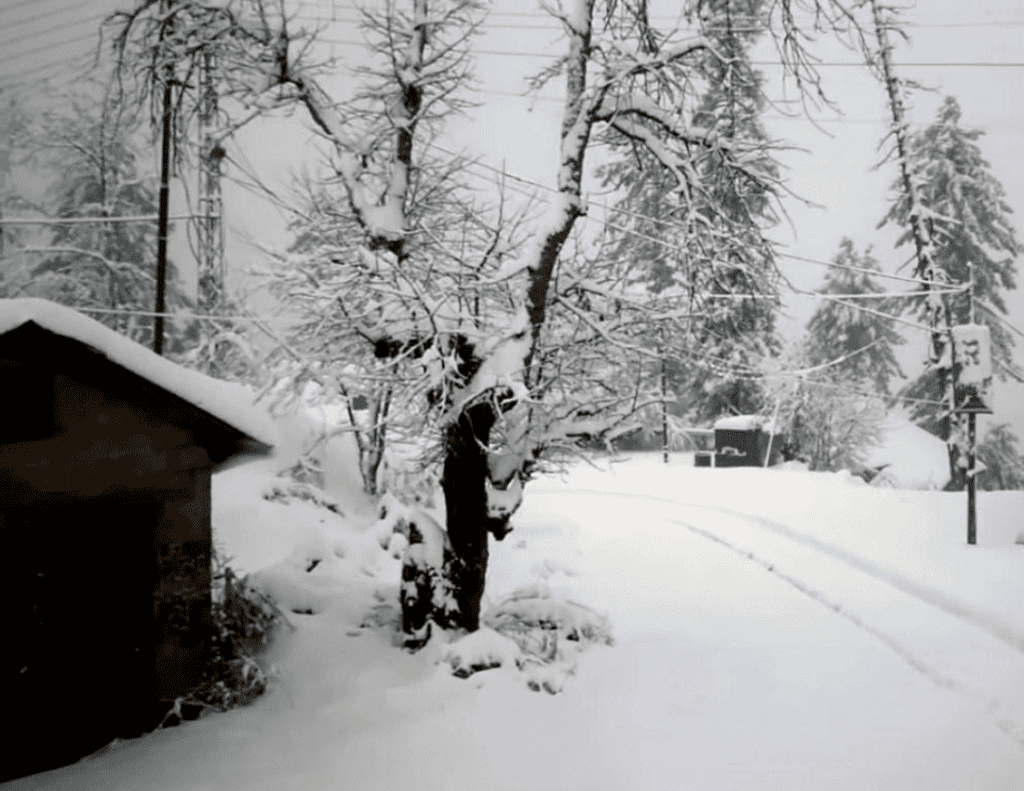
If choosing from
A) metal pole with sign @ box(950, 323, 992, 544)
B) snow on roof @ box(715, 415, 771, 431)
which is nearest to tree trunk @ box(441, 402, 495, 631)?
metal pole with sign @ box(950, 323, 992, 544)

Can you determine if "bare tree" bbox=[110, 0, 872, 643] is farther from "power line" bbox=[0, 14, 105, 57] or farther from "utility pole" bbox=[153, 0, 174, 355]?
"power line" bbox=[0, 14, 105, 57]

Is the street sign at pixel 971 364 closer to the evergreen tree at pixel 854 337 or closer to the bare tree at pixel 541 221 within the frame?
the bare tree at pixel 541 221

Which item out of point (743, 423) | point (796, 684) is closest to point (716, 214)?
point (796, 684)

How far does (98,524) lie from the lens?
163 inches

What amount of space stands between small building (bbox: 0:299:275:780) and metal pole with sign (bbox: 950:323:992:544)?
291 inches

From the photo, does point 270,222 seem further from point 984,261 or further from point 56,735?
point 984,261

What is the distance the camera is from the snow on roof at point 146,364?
11.2 feet

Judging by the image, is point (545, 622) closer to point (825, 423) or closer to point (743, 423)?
point (743, 423)

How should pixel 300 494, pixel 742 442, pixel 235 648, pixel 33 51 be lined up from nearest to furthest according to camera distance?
pixel 33 51, pixel 235 648, pixel 300 494, pixel 742 442

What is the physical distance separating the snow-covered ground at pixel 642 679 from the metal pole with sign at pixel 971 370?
1.52 m

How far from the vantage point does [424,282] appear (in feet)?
16.3

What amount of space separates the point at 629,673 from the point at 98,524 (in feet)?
12.5

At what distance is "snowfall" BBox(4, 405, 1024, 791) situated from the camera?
386cm

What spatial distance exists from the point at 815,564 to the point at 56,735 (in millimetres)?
7773
